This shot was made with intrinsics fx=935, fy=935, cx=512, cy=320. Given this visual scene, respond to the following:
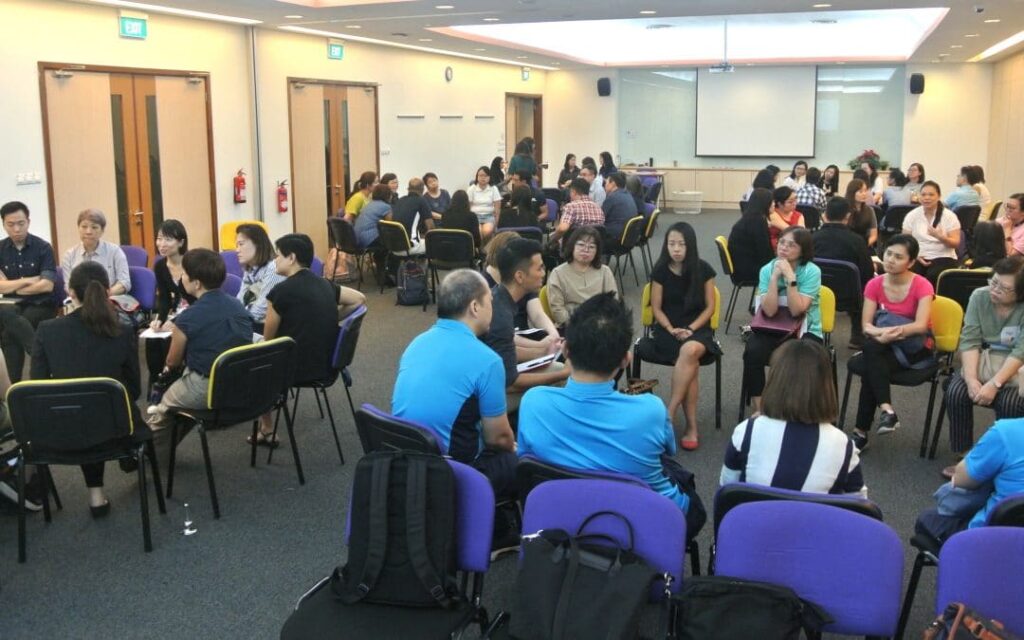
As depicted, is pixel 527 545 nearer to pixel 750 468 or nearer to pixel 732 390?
pixel 750 468

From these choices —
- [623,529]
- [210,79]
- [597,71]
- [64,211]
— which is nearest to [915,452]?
[623,529]

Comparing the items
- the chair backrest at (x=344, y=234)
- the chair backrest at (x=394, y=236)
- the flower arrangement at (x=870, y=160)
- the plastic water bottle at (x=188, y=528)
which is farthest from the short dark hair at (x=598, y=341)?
the flower arrangement at (x=870, y=160)

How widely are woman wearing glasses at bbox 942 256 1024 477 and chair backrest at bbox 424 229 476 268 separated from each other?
5292 millimetres

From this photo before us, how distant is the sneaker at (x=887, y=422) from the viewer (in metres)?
5.32

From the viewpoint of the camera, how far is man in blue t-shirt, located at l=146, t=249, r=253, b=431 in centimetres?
448

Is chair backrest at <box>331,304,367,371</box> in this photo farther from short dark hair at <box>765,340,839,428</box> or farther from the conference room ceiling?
the conference room ceiling

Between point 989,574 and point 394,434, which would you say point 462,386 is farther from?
point 989,574

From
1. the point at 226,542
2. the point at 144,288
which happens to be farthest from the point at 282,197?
the point at 226,542

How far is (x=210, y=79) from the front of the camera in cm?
1012

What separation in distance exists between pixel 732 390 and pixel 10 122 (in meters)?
6.27

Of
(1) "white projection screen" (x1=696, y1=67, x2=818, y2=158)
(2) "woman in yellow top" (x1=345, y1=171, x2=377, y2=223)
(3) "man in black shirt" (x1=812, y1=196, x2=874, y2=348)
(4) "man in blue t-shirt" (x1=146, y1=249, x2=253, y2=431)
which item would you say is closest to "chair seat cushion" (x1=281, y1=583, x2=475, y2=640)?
(4) "man in blue t-shirt" (x1=146, y1=249, x2=253, y2=431)

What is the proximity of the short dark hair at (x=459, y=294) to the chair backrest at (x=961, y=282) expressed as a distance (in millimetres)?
3892

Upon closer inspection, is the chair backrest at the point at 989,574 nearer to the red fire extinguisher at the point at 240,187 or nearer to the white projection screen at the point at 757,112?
the red fire extinguisher at the point at 240,187

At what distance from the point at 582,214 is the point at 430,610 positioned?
26.1 ft
